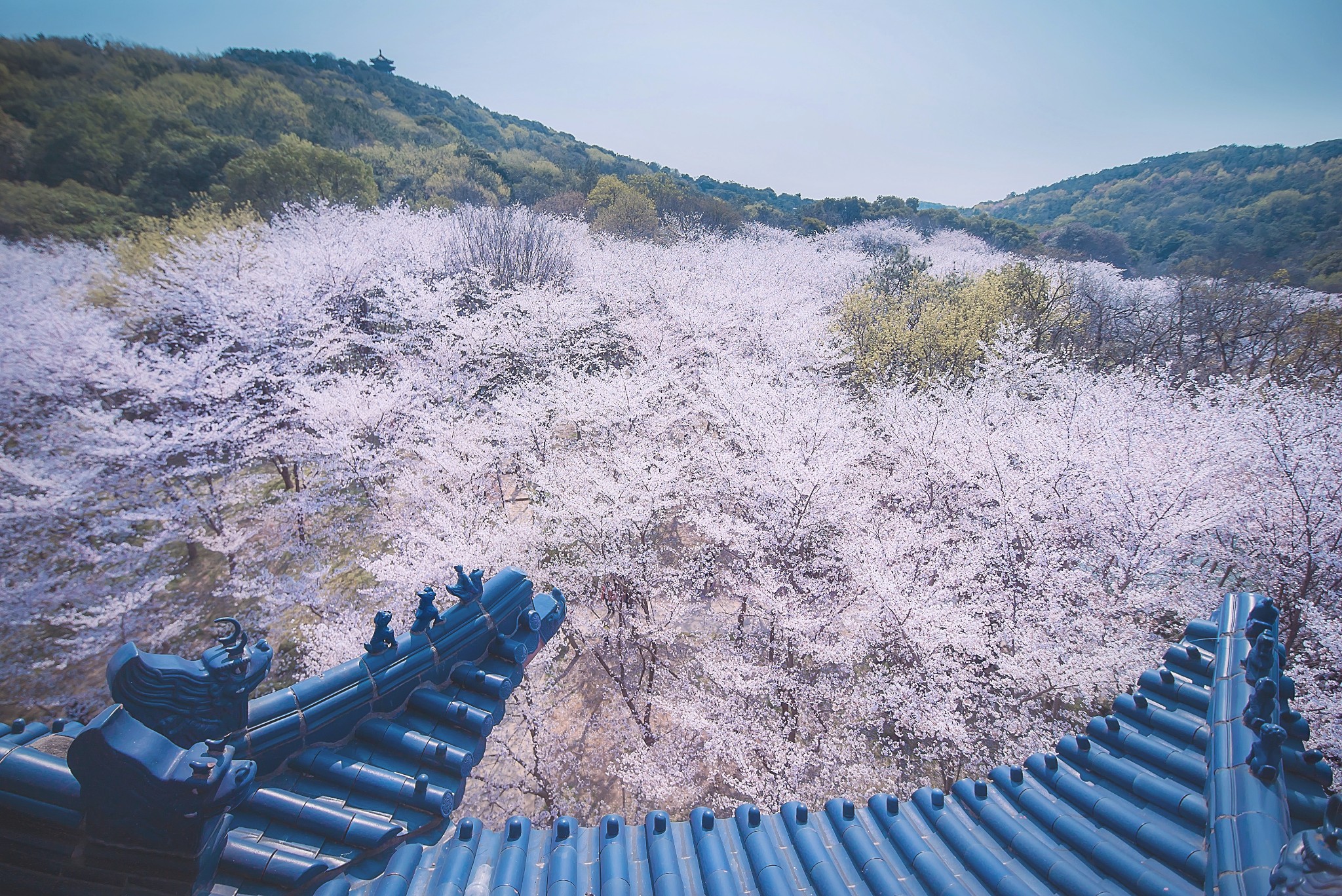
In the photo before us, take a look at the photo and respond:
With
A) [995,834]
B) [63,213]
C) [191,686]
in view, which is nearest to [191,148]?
[63,213]

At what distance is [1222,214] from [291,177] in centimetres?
8991

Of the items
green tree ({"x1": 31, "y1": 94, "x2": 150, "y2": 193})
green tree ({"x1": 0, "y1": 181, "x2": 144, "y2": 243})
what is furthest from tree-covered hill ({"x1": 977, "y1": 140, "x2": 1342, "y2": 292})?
green tree ({"x1": 31, "y1": 94, "x2": 150, "y2": 193})

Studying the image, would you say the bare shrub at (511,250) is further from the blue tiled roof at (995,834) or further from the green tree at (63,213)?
the blue tiled roof at (995,834)

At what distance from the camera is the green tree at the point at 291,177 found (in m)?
32.1

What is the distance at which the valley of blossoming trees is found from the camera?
1109cm

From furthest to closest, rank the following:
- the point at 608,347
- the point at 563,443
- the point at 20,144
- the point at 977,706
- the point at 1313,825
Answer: the point at 608,347
the point at 20,144
the point at 563,443
the point at 977,706
the point at 1313,825

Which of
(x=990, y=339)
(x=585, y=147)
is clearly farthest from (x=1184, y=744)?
(x=585, y=147)

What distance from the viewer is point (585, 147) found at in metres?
106

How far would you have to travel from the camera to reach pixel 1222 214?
60.5 metres

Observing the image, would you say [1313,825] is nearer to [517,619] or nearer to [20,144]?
[517,619]

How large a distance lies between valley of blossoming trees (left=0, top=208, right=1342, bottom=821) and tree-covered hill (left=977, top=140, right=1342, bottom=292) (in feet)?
131

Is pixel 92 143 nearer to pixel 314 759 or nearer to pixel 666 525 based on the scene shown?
pixel 666 525

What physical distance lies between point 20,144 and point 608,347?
1023 inches

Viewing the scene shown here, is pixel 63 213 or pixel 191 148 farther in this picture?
pixel 191 148
